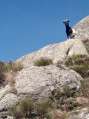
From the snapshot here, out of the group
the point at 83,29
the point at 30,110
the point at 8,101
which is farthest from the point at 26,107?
the point at 83,29

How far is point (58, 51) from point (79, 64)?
19.3 feet

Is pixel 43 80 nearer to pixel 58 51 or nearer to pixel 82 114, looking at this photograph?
pixel 82 114

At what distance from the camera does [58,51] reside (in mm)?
23359

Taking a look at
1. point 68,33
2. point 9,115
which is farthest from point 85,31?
point 9,115

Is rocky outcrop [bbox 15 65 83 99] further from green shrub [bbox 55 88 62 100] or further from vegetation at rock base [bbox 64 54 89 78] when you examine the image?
vegetation at rock base [bbox 64 54 89 78]

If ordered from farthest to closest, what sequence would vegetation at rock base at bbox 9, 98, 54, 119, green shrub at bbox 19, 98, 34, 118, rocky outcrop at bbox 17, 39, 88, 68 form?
1. rocky outcrop at bbox 17, 39, 88, 68
2. green shrub at bbox 19, 98, 34, 118
3. vegetation at rock base at bbox 9, 98, 54, 119

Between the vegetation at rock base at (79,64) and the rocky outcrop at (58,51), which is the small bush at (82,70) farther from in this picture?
the rocky outcrop at (58,51)

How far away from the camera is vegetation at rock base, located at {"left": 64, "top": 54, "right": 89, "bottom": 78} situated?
15.6 meters

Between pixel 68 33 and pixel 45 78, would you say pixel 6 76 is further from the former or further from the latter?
pixel 68 33

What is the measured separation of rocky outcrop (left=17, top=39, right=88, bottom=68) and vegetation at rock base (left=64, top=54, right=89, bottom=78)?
2.74 metres

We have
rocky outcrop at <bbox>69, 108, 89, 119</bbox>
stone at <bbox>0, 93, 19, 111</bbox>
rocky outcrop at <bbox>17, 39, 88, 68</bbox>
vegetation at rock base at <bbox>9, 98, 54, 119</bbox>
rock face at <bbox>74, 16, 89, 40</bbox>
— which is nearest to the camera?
rocky outcrop at <bbox>69, 108, 89, 119</bbox>

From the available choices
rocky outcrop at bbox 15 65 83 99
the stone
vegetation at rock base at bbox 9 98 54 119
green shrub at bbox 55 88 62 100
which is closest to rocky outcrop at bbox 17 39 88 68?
rocky outcrop at bbox 15 65 83 99

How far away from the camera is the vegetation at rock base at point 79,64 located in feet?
51.0

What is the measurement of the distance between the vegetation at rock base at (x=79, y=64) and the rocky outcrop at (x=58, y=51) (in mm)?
2741
